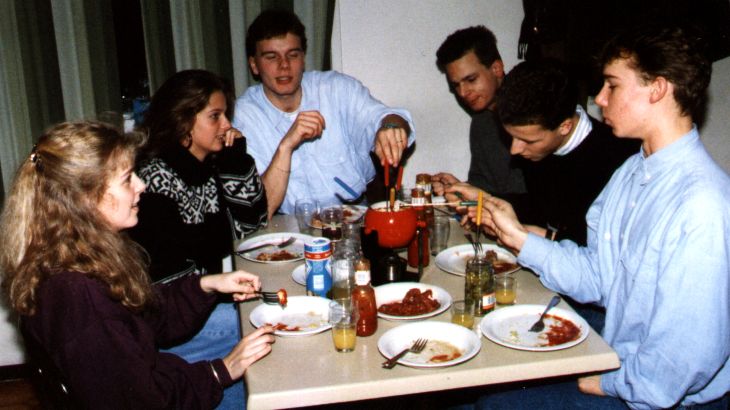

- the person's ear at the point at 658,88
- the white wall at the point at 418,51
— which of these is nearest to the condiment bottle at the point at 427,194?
the person's ear at the point at 658,88

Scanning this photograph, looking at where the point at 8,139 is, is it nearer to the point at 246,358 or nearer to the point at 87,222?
the point at 87,222

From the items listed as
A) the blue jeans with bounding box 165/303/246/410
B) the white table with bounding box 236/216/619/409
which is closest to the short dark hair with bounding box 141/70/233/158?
the blue jeans with bounding box 165/303/246/410

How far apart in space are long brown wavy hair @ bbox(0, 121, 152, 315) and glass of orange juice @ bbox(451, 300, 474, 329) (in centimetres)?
81

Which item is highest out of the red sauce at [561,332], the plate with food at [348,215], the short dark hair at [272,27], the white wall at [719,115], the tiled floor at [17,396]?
the short dark hair at [272,27]

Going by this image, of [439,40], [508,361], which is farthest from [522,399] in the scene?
[439,40]

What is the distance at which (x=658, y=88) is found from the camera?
148 cm

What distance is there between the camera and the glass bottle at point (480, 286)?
1618 mm

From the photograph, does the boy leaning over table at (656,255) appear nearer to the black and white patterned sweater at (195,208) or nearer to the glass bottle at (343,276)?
the glass bottle at (343,276)

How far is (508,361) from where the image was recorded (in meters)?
1.35

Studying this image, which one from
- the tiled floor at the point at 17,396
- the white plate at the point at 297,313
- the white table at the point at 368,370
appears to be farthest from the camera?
the tiled floor at the point at 17,396

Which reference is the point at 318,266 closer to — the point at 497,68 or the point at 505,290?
the point at 505,290

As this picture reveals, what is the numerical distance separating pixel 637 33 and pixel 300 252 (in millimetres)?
1304

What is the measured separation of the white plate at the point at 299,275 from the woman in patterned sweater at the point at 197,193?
0.38 m

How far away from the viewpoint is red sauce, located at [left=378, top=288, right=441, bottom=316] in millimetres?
1628
